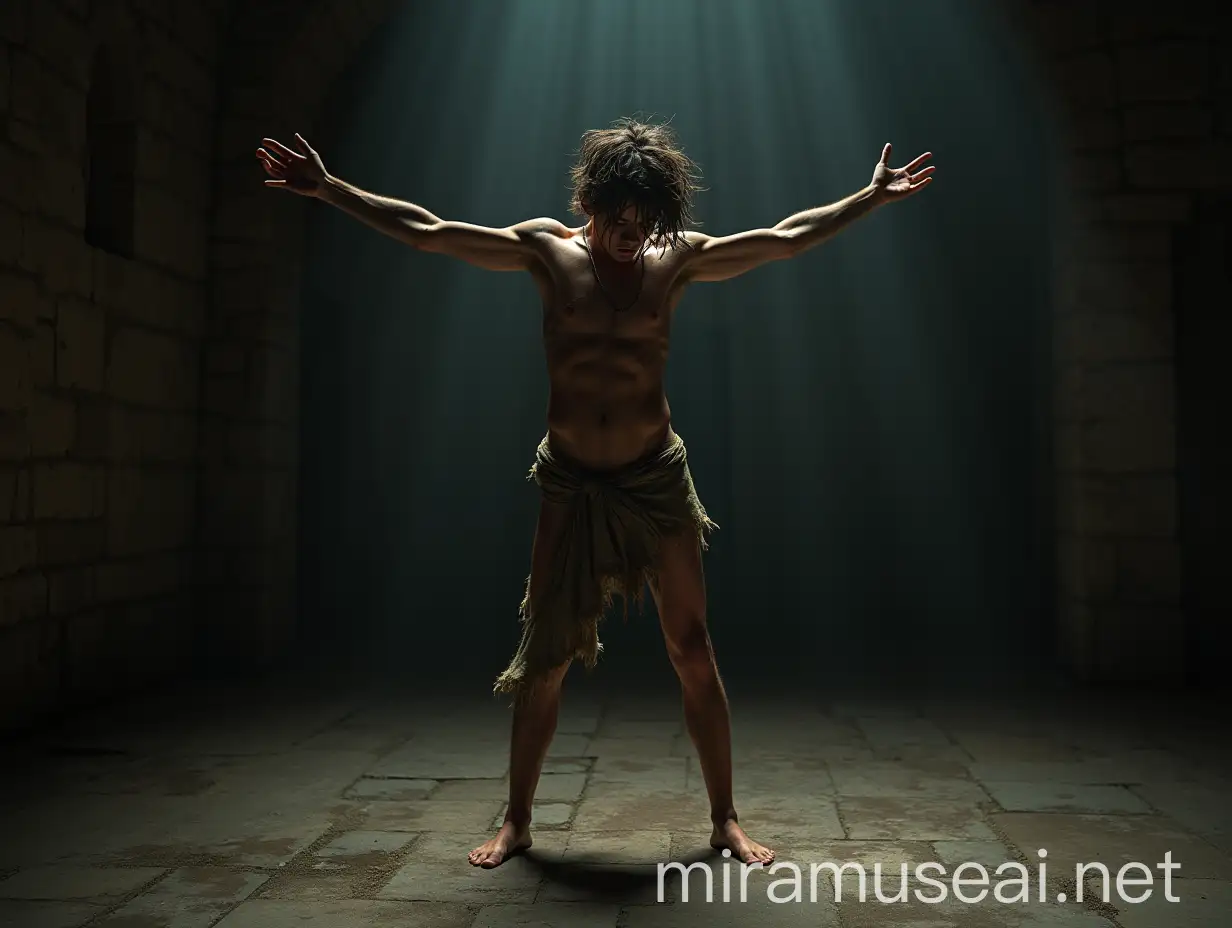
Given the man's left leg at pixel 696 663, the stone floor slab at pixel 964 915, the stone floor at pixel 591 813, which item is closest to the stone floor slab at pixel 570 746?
the stone floor at pixel 591 813

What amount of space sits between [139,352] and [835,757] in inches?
144

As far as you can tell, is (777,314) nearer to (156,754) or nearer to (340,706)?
(340,706)

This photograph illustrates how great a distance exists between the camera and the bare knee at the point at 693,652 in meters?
2.90

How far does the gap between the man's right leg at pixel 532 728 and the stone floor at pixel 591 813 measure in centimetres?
13

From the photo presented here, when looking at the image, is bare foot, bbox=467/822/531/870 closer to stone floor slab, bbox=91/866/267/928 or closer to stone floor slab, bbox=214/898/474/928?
stone floor slab, bbox=214/898/474/928

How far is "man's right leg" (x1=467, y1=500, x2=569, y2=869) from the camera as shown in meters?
2.90

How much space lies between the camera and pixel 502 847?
2.82m

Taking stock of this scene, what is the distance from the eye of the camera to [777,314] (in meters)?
7.42

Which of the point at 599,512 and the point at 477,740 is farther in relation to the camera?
the point at 477,740

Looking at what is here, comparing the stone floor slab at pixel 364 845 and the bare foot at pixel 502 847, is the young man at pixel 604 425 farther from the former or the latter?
the stone floor slab at pixel 364 845

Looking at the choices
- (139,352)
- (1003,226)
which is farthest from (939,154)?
(139,352)

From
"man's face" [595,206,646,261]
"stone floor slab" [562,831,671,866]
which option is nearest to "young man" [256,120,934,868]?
"man's face" [595,206,646,261]

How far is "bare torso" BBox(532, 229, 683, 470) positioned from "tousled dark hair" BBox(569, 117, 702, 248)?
0.45 feet

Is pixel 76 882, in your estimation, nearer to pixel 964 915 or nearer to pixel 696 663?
pixel 696 663
